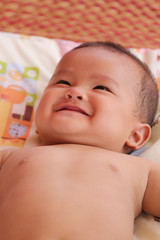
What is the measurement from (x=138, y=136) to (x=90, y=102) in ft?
0.54

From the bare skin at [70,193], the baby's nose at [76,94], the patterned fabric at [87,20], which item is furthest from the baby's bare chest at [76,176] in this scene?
the patterned fabric at [87,20]

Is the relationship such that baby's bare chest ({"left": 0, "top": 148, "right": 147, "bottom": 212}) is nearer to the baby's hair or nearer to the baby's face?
the baby's face

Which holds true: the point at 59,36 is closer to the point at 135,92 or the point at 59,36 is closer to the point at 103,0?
the point at 103,0

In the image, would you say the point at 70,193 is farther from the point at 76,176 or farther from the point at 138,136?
the point at 138,136

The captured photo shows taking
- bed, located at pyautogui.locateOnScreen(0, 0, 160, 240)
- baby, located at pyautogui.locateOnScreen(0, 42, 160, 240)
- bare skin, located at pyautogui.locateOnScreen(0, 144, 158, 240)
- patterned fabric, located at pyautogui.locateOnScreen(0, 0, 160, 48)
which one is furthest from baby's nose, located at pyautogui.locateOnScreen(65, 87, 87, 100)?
patterned fabric, located at pyautogui.locateOnScreen(0, 0, 160, 48)

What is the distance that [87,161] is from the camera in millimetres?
713

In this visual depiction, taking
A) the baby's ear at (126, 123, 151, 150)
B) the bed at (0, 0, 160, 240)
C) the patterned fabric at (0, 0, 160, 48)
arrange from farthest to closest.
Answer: the patterned fabric at (0, 0, 160, 48) < the bed at (0, 0, 160, 240) < the baby's ear at (126, 123, 151, 150)

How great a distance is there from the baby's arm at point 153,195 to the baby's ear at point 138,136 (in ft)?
0.39

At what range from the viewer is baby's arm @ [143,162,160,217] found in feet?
2.34

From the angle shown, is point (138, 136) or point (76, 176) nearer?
point (76, 176)

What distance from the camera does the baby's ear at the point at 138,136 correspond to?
85 centimetres

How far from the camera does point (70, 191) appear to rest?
25.0 inches

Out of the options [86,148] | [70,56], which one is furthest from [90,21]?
[86,148]

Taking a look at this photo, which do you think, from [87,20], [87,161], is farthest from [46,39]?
[87,161]
